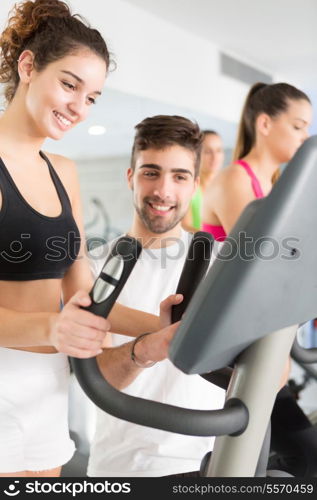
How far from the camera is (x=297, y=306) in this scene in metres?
0.60

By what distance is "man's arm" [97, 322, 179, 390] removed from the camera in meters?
0.88

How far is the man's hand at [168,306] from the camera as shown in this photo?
871mm

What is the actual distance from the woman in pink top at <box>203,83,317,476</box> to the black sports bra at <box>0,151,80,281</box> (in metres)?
0.50

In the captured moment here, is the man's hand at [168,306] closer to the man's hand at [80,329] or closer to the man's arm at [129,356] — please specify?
the man's arm at [129,356]

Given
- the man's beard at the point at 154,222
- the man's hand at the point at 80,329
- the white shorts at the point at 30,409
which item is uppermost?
the man's beard at the point at 154,222

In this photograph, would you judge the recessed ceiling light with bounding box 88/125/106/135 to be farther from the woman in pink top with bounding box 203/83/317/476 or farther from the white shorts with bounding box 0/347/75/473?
the white shorts with bounding box 0/347/75/473

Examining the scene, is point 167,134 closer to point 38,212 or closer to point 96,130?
point 96,130

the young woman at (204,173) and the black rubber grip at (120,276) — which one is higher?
the young woman at (204,173)

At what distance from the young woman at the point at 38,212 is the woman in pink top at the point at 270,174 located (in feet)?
1.62

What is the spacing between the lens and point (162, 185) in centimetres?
131

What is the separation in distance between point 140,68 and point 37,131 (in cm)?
52

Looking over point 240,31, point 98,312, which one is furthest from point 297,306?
point 240,31

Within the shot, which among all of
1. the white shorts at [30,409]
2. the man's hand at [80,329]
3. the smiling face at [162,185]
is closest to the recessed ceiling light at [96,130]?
the smiling face at [162,185]

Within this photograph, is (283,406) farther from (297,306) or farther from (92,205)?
(297,306)
